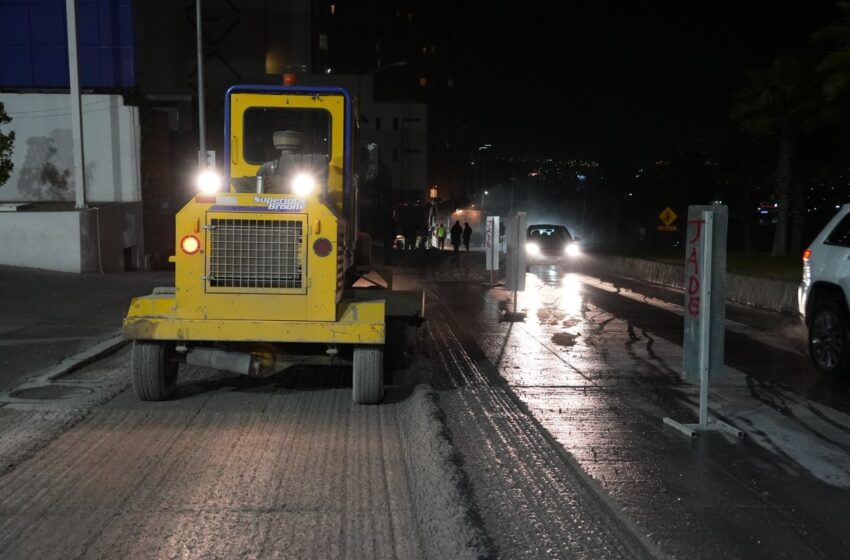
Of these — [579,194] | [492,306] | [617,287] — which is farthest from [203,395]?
[579,194]

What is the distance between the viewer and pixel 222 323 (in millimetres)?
7863

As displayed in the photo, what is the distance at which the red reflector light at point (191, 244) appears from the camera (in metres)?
7.84

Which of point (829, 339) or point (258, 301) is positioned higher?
point (258, 301)

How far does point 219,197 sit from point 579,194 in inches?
4200

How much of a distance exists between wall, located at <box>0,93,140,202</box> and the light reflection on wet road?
619 inches

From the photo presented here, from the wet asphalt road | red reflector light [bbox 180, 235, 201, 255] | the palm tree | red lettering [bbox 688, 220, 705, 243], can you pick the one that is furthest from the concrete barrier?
red reflector light [bbox 180, 235, 201, 255]

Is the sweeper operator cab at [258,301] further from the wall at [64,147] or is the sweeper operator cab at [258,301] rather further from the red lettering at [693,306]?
the wall at [64,147]

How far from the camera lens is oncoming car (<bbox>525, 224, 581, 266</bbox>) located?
115ft

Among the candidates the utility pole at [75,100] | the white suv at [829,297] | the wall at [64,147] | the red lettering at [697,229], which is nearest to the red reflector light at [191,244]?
the red lettering at [697,229]

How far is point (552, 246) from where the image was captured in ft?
116

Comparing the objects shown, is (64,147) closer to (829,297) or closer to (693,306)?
(829,297)

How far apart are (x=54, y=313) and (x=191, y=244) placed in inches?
308

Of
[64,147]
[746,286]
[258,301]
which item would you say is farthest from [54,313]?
[746,286]

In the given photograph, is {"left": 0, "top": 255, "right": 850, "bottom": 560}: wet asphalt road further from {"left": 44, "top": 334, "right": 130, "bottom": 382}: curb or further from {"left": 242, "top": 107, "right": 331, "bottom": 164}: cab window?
{"left": 242, "top": 107, "right": 331, "bottom": 164}: cab window
